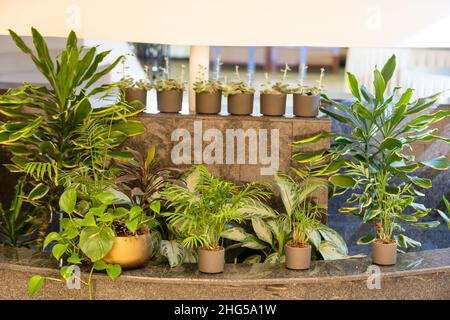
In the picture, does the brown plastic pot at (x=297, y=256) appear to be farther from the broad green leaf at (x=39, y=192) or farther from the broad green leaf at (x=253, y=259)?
the broad green leaf at (x=39, y=192)

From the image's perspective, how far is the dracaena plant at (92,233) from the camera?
4195 mm

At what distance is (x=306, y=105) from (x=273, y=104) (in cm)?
20

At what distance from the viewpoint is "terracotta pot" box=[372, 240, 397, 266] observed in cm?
455

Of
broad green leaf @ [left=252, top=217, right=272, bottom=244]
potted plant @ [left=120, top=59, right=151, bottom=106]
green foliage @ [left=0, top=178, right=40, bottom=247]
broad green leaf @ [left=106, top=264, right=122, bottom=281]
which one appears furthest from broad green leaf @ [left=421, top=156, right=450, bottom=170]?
green foliage @ [left=0, top=178, right=40, bottom=247]

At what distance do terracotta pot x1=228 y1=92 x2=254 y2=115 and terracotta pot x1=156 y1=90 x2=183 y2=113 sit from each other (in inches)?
12.9

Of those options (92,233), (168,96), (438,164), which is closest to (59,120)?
(168,96)

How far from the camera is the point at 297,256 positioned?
4.39 m

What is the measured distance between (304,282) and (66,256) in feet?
4.28

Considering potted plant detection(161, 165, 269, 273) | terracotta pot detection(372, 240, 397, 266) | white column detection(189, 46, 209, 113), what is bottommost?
terracotta pot detection(372, 240, 397, 266)

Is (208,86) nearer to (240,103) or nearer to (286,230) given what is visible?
(240,103)

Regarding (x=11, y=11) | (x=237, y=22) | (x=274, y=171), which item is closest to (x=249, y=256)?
(x=274, y=171)

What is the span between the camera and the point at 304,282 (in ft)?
14.1

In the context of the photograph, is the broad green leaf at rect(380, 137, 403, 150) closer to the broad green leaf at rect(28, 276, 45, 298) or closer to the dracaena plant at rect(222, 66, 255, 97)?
Answer: the dracaena plant at rect(222, 66, 255, 97)
